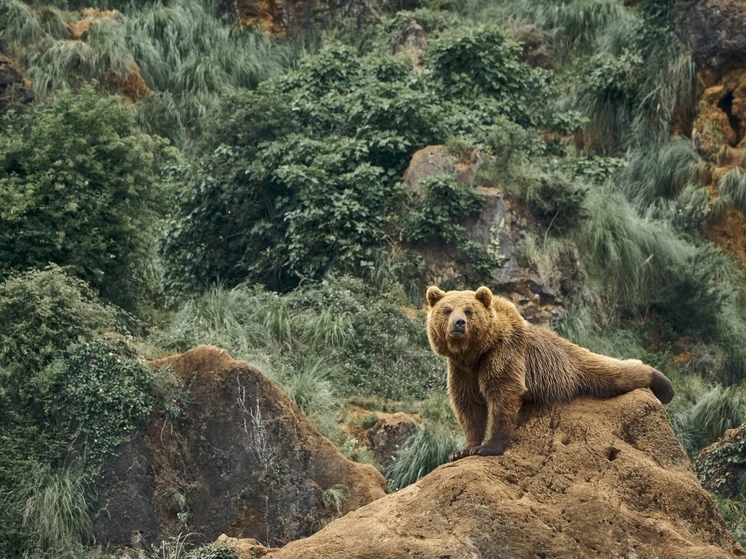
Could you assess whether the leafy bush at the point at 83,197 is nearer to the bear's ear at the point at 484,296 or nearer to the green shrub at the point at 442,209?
the green shrub at the point at 442,209

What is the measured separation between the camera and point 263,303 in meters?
18.3

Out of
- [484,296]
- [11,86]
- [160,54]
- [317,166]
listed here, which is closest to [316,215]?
[317,166]

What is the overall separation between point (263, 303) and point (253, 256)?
6.46ft

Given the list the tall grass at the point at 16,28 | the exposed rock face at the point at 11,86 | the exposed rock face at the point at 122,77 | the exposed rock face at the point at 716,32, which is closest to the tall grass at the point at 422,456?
the exposed rock face at the point at 11,86

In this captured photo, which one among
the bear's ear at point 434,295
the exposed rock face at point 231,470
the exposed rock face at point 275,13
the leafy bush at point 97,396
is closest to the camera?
the bear's ear at point 434,295

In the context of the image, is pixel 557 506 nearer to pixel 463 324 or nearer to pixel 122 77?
pixel 463 324

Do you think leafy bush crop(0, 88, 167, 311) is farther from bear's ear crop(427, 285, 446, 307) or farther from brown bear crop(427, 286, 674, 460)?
brown bear crop(427, 286, 674, 460)

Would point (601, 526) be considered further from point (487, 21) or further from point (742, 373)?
point (487, 21)

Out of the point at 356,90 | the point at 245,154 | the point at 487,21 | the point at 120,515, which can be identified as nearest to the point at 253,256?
the point at 245,154

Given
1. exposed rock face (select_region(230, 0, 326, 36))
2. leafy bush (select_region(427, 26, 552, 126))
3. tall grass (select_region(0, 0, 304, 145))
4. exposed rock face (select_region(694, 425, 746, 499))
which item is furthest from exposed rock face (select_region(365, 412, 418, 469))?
exposed rock face (select_region(230, 0, 326, 36))

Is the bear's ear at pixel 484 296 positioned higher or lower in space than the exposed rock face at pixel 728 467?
higher

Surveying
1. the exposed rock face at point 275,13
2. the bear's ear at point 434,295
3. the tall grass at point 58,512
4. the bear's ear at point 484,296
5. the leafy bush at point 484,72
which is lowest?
the tall grass at point 58,512

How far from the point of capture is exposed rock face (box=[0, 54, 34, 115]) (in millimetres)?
21703

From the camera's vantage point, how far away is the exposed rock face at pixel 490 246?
1909 centimetres
